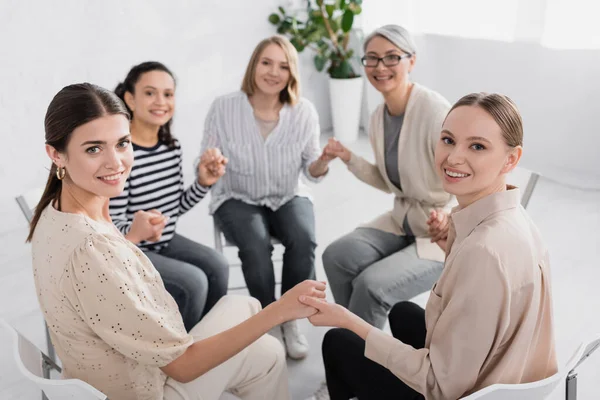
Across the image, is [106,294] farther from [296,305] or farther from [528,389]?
[528,389]

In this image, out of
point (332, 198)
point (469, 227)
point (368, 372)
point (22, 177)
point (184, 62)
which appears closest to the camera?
point (469, 227)

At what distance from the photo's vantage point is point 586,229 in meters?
3.62

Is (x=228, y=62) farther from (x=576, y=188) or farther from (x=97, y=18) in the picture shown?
(x=576, y=188)

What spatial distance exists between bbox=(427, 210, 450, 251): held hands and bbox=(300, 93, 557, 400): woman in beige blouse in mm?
465

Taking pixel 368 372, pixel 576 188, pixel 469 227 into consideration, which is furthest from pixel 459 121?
pixel 576 188

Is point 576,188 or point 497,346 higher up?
point 497,346

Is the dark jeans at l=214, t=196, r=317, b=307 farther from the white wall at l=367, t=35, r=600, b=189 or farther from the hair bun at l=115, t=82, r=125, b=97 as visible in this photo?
the white wall at l=367, t=35, r=600, b=189

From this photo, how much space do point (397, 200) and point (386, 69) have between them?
0.54 meters

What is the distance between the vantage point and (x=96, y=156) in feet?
4.99

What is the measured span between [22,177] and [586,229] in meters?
3.58

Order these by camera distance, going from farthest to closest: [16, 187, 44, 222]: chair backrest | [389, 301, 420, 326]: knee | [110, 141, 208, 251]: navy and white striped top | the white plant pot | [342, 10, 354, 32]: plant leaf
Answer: the white plant pot, [342, 10, 354, 32]: plant leaf, [110, 141, 208, 251]: navy and white striped top, [16, 187, 44, 222]: chair backrest, [389, 301, 420, 326]: knee

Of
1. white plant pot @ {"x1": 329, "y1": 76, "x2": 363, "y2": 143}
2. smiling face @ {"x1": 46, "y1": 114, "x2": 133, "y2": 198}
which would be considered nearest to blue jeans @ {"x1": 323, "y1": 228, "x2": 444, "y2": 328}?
smiling face @ {"x1": 46, "y1": 114, "x2": 133, "y2": 198}

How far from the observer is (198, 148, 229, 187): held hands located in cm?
251

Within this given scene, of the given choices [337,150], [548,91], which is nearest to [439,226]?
[337,150]
